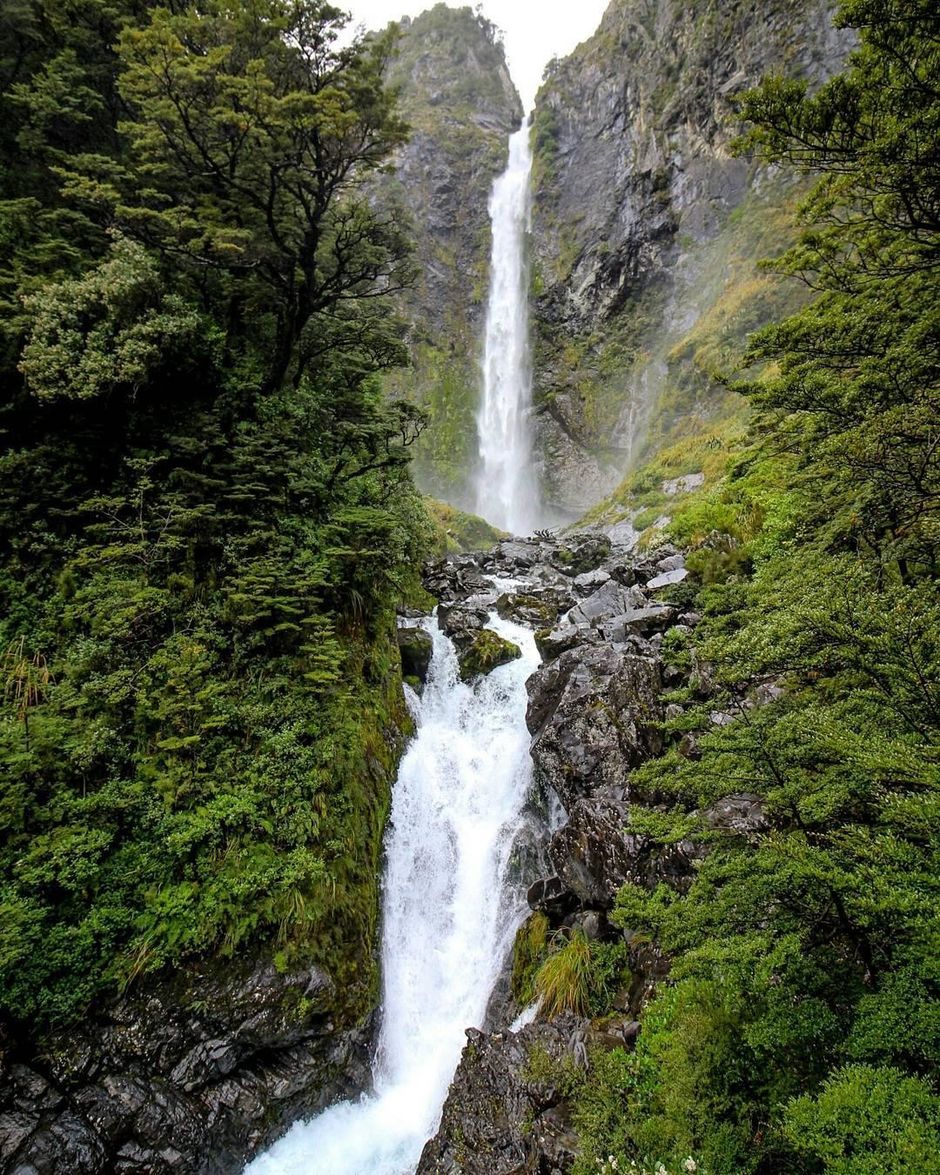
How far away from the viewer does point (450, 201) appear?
46406mm

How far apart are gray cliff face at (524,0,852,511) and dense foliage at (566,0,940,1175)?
26967 mm

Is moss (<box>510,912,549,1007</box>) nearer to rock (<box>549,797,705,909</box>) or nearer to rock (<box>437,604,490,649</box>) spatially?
rock (<box>549,797,705,909</box>)

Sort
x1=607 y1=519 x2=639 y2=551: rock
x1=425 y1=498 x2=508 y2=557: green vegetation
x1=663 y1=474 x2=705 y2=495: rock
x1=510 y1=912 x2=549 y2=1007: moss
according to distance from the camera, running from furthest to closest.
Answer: x1=425 y1=498 x2=508 y2=557: green vegetation, x1=607 y1=519 x2=639 y2=551: rock, x1=663 y1=474 x2=705 y2=495: rock, x1=510 y1=912 x2=549 y2=1007: moss

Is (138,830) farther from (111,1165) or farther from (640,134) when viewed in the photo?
(640,134)

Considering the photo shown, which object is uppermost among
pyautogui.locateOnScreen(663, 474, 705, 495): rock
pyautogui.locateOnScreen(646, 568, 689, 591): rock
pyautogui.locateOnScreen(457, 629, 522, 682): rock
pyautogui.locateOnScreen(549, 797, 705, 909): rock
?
pyautogui.locateOnScreen(663, 474, 705, 495): rock

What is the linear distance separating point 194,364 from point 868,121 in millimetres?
8225

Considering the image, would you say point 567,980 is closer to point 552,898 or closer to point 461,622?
point 552,898

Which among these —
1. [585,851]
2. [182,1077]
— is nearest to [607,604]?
[585,851]

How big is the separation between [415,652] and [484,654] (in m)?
1.61

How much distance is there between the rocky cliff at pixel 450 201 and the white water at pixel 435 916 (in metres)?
28.0

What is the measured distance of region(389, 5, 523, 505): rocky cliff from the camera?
38.8 meters

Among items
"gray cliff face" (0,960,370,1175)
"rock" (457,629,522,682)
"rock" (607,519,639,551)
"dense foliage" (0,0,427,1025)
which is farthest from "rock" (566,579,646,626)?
"gray cliff face" (0,960,370,1175)

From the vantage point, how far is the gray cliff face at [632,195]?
84.4 ft

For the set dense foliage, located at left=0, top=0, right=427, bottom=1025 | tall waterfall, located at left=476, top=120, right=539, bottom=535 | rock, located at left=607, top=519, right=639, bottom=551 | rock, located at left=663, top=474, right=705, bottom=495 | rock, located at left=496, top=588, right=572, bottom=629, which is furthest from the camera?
tall waterfall, located at left=476, top=120, right=539, bottom=535
